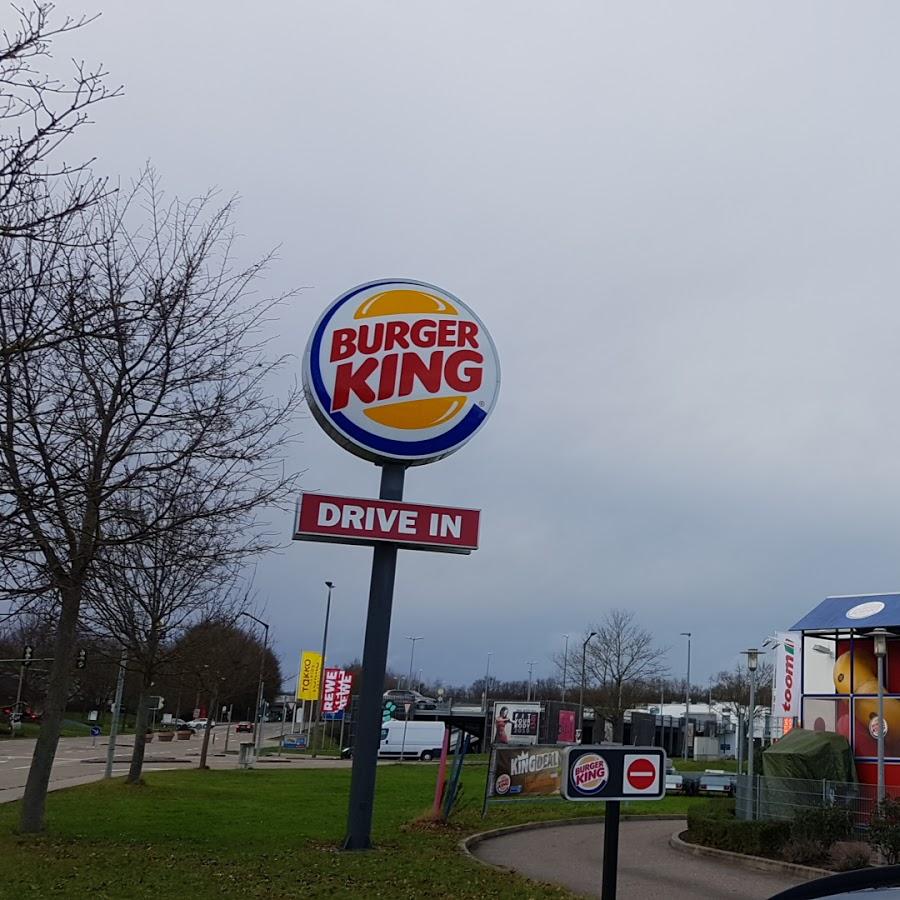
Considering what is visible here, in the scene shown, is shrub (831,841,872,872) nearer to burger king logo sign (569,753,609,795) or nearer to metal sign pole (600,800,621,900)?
metal sign pole (600,800,621,900)

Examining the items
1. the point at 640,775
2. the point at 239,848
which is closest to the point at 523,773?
the point at 239,848

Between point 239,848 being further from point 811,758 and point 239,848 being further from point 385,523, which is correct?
point 811,758

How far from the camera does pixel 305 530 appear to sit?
49.8ft

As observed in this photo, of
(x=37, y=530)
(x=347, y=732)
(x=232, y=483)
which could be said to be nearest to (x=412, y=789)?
(x=232, y=483)

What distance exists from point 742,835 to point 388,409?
31.5ft

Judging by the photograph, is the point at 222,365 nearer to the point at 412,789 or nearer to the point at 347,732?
the point at 412,789

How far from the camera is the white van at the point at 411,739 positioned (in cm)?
5388

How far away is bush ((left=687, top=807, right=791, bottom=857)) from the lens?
17.2m

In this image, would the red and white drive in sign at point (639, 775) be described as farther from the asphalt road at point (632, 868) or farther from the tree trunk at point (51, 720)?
the tree trunk at point (51, 720)

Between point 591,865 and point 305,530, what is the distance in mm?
7152

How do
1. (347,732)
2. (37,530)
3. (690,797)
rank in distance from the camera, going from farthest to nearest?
(347,732)
(690,797)
(37,530)

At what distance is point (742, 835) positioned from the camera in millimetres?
17516

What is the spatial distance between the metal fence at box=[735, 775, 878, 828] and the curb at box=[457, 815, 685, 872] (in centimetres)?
430

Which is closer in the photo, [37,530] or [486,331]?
[37,530]
